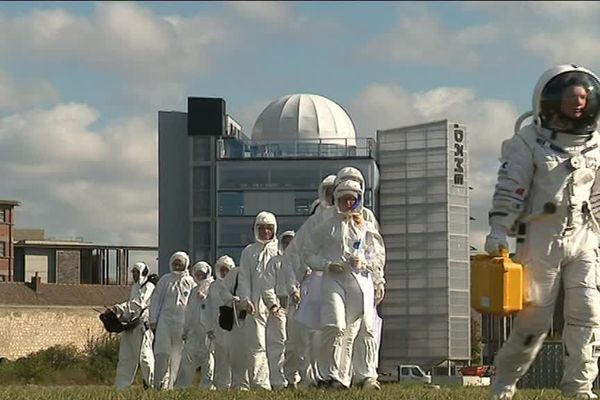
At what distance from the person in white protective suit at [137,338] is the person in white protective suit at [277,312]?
2.88 meters

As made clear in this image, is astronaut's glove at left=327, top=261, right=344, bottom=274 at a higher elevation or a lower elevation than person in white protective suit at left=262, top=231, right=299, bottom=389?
higher

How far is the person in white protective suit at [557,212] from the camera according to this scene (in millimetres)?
10922

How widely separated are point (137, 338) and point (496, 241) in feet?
46.0

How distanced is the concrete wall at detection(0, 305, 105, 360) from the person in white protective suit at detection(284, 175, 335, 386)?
52.0 m

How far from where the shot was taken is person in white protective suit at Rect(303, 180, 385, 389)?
50.5 feet

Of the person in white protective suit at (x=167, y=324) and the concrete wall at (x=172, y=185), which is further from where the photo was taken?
the concrete wall at (x=172, y=185)

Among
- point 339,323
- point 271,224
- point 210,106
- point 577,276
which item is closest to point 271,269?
point 271,224

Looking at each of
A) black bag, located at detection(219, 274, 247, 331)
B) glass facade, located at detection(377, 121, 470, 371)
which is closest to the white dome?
glass facade, located at detection(377, 121, 470, 371)

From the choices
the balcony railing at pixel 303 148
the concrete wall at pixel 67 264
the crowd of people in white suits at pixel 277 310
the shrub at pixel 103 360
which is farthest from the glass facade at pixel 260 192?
the concrete wall at pixel 67 264

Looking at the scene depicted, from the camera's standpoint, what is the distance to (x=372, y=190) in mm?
70438

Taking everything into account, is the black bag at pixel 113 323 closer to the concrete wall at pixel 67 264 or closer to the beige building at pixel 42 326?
the beige building at pixel 42 326

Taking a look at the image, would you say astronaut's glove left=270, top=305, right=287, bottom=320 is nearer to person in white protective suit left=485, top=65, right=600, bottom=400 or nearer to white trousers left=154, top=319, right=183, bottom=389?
white trousers left=154, top=319, right=183, bottom=389

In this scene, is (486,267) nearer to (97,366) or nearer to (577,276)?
(577,276)

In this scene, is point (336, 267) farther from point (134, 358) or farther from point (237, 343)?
point (134, 358)
